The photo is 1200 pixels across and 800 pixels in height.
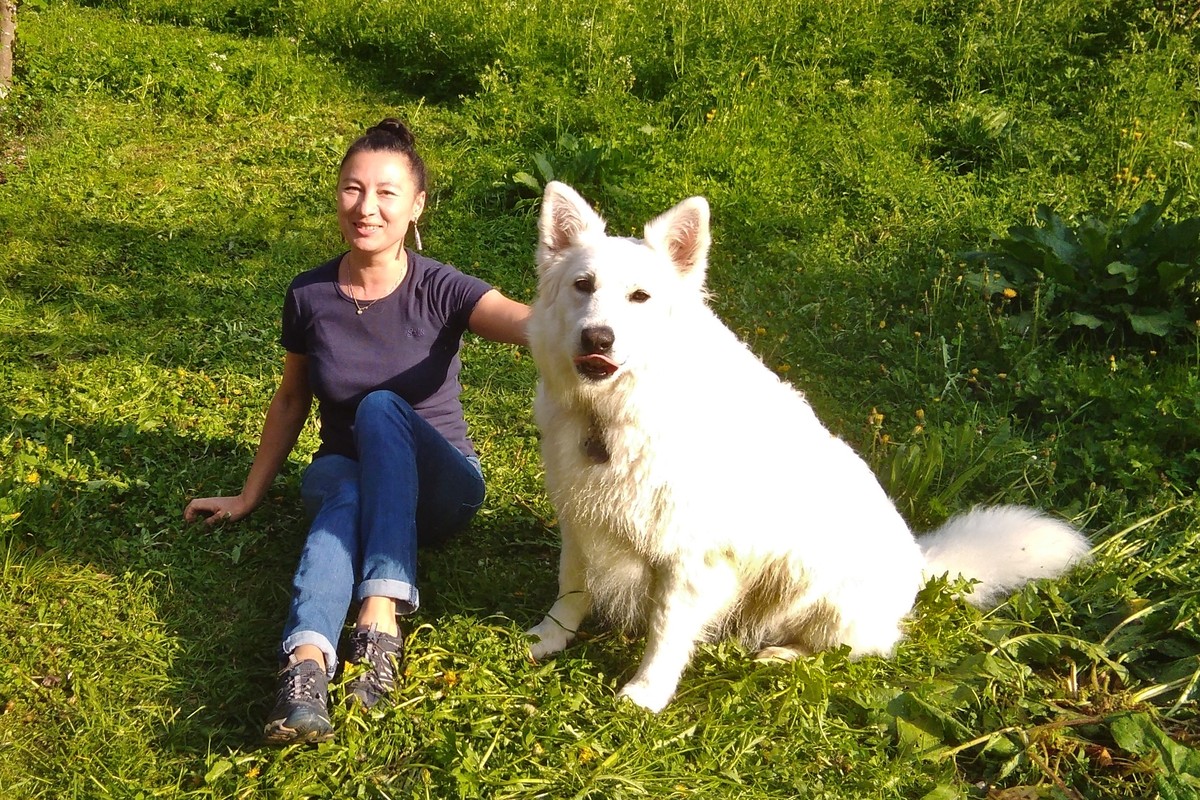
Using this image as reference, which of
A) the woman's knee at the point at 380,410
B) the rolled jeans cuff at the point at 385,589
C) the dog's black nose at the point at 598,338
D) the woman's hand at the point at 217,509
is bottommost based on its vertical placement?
the woman's hand at the point at 217,509

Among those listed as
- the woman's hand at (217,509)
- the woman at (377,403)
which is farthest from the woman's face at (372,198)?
the woman's hand at (217,509)

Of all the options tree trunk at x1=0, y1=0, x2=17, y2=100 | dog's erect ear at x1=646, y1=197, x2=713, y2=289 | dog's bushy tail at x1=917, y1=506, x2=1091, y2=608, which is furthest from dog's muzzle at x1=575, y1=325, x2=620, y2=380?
tree trunk at x1=0, y1=0, x2=17, y2=100

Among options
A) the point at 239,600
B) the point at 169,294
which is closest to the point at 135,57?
the point at 169,294

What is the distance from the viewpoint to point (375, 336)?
11.0 ft

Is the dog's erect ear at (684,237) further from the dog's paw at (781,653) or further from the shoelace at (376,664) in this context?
the shoelace at (376,664)

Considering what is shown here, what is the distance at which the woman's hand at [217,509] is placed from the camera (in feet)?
11.7

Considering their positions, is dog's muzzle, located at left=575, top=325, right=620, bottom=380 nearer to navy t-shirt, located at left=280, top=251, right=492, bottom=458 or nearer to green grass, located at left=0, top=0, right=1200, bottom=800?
navy t-shirt, located at left=280, top=251, right=492, bottom=458

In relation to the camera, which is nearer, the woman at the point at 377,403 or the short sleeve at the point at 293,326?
the woman at the point at 377,403

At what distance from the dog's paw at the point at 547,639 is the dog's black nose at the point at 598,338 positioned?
1.12 meters

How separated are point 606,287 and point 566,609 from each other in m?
1.21

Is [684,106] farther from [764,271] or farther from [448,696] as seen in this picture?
[448,696]

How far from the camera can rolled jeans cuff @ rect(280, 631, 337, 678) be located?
271cm

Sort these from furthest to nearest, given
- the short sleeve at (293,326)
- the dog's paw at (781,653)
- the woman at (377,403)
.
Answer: the short sleeve at (293,326) → the dog's paw at (781,653) → the woman at (377,403)

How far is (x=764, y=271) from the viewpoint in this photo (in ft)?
18.5
